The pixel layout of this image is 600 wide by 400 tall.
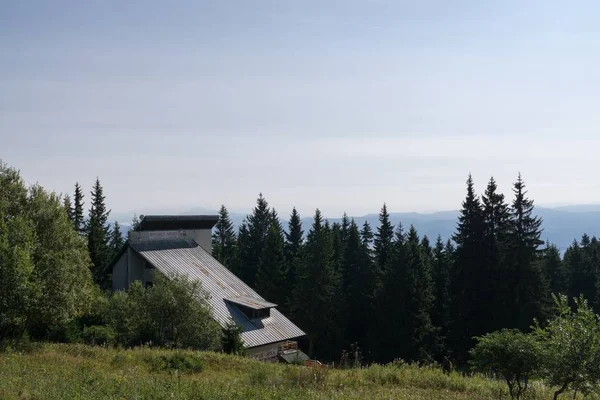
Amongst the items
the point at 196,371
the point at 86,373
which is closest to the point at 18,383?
the point at 86,373

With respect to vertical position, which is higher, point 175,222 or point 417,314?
point 175,222

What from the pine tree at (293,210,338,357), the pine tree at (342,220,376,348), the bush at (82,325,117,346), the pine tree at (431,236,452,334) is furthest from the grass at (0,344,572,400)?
the pine tree at (431,236,452,334)

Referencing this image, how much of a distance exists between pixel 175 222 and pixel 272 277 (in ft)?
52.3

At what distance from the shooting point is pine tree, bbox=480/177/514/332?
4669 centimetres

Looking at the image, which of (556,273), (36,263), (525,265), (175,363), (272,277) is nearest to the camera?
(175,363)

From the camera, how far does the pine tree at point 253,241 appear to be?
2731 inches

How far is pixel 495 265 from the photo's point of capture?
157 ft

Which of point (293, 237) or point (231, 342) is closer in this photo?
point (231, 342)

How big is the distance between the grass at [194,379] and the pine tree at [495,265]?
29920 mm

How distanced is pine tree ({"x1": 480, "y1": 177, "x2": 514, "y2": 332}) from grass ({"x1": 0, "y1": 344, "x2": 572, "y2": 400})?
2992cm

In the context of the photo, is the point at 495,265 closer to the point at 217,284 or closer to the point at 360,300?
the point at 360,300

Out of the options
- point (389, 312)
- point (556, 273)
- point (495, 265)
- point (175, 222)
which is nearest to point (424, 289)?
point (389, 312)

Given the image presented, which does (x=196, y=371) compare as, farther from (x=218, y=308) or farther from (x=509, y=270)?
(x=509, y=270)

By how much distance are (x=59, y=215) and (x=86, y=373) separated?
1256 centimetres
